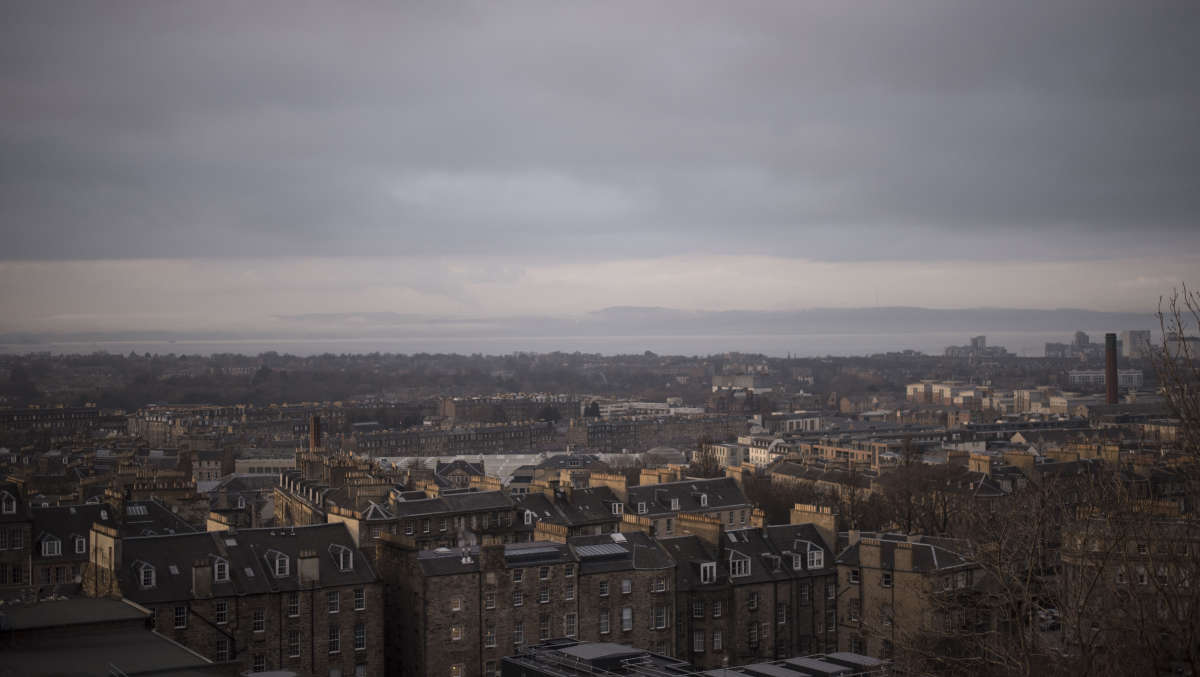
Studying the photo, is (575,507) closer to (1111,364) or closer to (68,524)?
(68,524)

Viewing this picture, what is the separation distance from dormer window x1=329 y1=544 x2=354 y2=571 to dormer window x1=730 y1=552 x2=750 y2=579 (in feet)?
44.9

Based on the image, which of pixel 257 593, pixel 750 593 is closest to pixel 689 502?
pixel 750 593

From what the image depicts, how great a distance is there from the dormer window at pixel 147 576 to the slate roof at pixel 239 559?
117mm

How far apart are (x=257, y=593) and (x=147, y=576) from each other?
3.32 m

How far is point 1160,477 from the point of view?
65.2 m

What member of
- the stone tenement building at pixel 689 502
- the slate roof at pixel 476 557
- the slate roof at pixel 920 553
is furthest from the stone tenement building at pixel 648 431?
the slate roof at pixel 476 557

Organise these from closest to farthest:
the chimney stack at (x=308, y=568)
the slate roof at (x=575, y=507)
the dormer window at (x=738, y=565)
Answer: the chimney stack at (x=308, y=568) → the dormer window at (x=738, y=565) → the slate roof at (x=575, y=507)

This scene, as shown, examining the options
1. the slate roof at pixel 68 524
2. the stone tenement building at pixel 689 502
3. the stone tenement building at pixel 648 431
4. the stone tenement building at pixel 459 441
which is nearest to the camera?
the slate roof at pixel 68 524

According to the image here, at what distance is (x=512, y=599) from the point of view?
3791cm

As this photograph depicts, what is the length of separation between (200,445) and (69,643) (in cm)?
12004

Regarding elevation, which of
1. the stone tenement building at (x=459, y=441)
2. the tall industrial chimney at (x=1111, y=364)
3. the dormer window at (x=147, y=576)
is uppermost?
the tall industrial chimney at (x=1111, y=364)

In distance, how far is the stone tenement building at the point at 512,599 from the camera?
36.9 metres

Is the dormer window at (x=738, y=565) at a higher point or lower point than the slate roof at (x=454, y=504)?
lower

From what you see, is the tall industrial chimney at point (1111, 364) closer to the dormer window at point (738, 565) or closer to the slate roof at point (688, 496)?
the slate roof at point (688, 496)
